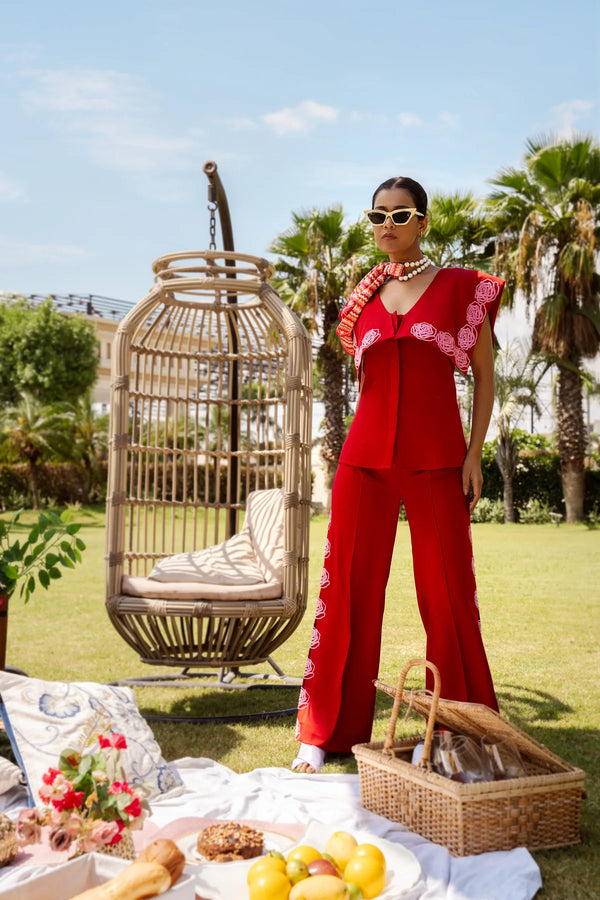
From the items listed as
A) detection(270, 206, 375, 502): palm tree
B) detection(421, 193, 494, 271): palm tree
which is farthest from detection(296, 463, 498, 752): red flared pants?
detection(270, 206, 375, 502): palm tree

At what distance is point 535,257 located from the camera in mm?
14812

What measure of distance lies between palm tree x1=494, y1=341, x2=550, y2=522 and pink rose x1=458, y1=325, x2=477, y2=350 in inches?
545

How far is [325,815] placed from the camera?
237 centimetres

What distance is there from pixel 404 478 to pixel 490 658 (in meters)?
2.48

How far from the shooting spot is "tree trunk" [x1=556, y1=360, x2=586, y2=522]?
51.4ft

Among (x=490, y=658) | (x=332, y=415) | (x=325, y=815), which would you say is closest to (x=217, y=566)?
(x=325, y=815)

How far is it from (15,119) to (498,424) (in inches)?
426

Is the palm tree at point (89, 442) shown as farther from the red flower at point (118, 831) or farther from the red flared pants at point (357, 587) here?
the red flower at point (118, 831)

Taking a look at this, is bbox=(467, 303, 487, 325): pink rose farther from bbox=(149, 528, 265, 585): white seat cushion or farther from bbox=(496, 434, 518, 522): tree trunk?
bbox=(496, 434, 518, 522): tree trunk

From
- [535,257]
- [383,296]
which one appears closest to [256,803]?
[383,296]

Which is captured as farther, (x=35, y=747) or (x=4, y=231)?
(x=4, y=231)

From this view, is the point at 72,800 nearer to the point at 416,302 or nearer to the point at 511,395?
the point at 416,302

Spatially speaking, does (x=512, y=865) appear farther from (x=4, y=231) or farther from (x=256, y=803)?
(x=4, y=231)

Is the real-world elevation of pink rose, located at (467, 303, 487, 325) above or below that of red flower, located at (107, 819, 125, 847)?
above
